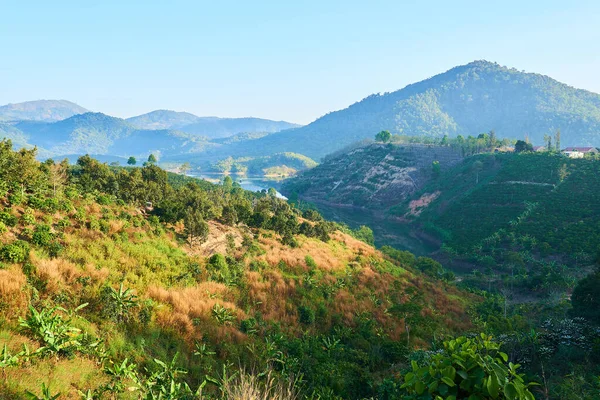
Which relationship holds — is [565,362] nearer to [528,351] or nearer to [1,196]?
[528,351]

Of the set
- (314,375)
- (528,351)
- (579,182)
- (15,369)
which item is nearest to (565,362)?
(528,351)

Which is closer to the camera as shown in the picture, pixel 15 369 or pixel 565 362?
A: pixel 15 369

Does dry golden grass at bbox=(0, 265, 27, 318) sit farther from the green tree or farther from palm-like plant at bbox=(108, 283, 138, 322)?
the green tree

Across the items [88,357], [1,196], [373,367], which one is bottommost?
[373,367]

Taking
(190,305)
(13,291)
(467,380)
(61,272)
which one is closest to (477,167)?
(190,305)

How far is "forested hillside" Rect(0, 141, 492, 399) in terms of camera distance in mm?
8062

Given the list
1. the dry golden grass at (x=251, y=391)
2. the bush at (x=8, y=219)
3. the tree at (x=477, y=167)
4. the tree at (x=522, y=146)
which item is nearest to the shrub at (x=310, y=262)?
the dry golden grass at (x=251, y=391)

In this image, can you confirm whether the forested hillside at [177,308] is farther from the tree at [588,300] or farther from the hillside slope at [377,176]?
the hillside slope at [377,176]

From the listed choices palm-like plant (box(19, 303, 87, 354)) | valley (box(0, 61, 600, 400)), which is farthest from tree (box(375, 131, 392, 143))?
palm-like plant (box(19, 303, 87, 354))

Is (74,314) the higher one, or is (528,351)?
(74,314)

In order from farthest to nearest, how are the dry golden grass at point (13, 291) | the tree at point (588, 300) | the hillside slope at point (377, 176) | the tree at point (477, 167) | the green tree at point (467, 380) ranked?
the hillside slope at point (377, 176), the tree at point (477, 167), the tree at point (588, 300), the dry golden grass at point (13, 291), the green tree at point (467, 380)

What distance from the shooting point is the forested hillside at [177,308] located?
8.06m

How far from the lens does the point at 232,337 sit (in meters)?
13.6

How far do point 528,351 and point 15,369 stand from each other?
20.0 m
